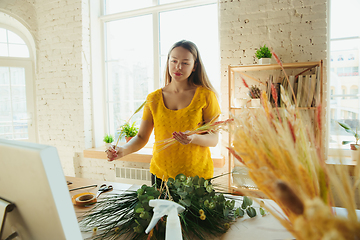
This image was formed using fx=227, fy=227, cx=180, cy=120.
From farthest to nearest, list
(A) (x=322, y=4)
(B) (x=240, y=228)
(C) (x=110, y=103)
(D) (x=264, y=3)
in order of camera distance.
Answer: (C) (x=110, y=103), (D) (x=264, y=3), (A) (x=322, y=4), (B) (x=240, y=228)

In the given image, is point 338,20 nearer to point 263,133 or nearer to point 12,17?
point 263,133

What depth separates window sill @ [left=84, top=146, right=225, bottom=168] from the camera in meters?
2.77

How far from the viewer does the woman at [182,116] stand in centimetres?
155

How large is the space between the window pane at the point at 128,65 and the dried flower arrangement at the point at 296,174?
3.23m

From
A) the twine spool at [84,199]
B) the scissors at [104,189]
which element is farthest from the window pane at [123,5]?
the twine spool at [84,199]

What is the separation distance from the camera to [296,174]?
0.33 metres

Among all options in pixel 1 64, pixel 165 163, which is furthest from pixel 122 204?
pixel 1 64

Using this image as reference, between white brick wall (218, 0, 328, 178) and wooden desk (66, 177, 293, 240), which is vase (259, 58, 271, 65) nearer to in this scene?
white brick wall (218, 0, 328, 178)

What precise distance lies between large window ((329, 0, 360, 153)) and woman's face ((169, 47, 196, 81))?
2054 millimetres

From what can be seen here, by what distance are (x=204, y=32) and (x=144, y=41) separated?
38.7 inches

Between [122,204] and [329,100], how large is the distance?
2.75m

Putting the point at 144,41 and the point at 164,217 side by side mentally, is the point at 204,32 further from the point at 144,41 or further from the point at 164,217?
the point at 164,217

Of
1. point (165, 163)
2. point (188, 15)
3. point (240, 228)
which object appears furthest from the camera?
point (188, 15)

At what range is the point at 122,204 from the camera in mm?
896
